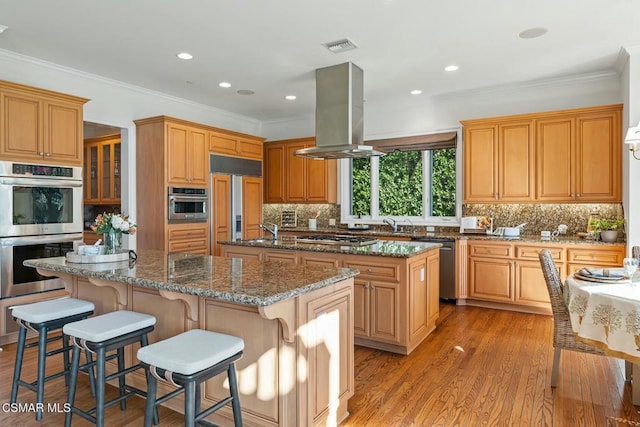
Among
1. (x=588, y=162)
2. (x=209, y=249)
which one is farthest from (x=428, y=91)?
(x=209, y=249)

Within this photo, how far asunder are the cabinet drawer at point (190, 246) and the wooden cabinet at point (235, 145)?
1.32m

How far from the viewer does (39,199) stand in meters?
3.85

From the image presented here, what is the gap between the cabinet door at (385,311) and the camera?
338 centimetres

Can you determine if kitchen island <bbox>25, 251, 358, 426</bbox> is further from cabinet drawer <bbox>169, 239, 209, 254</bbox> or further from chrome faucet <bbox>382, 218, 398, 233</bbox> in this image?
chrome faucet <bbox>382, 218, 398, 233</bbox>

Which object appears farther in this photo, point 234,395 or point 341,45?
point 341,45

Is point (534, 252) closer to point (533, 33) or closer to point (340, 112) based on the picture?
point (533, 33)

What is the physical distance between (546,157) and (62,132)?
17.8 feet

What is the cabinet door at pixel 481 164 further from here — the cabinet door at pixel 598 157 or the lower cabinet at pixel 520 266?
the cabinet door at pixel 598 157

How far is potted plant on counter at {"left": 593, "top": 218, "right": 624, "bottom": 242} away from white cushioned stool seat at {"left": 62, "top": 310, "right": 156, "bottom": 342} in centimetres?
463

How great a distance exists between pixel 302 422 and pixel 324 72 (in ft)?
11.8

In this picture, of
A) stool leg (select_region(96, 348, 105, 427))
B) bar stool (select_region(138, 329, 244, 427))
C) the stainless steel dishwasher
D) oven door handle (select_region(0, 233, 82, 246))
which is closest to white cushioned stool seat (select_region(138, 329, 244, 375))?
bar stool (select_region(138, 329, 244, 427))

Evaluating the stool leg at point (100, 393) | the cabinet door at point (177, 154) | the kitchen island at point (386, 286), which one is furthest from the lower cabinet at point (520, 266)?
the stool leg at point (100, 393)

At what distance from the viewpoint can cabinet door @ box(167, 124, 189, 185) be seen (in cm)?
511

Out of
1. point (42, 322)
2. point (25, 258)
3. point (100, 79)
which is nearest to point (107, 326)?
point (42, 322)
